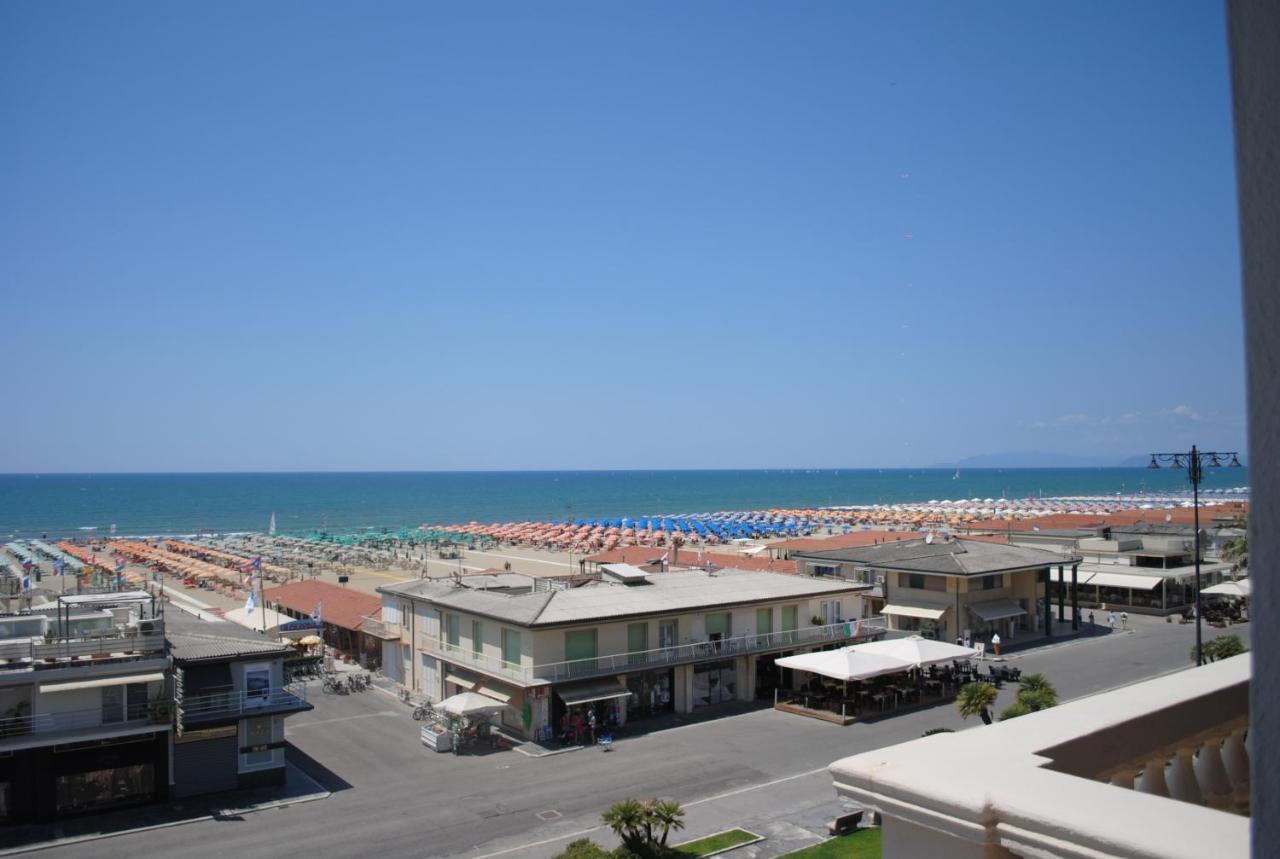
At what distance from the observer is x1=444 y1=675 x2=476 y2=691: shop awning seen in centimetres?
3091

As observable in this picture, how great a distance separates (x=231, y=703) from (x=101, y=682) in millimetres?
3066

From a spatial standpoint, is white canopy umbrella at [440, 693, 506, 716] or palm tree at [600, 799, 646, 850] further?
white canopy umbrella at [440, 693, 506, 716]

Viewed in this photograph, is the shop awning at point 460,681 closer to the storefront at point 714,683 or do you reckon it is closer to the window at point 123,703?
the storefront at point 714,683

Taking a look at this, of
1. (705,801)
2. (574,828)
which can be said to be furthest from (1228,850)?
(705,801)

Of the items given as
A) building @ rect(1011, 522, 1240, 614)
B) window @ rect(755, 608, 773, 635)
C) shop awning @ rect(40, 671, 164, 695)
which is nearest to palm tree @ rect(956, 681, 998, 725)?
window @ rect(755, 608, 773, 635)

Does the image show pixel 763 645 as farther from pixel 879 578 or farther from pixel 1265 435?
pixel 1265 435

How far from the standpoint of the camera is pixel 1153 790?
3.53m

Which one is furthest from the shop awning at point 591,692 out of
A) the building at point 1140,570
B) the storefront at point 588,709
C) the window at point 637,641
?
the building at point 1140,570

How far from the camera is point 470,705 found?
28047 millimetres

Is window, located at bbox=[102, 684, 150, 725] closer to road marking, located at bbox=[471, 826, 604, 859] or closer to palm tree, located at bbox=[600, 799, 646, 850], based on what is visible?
road marking, located at bbox=[471, 826, 604, 859]

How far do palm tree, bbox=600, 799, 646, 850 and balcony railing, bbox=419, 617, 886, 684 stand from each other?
10686 mm

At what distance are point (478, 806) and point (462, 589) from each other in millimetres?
13324

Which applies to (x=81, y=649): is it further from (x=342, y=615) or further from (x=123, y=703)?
(x=342, y=615)

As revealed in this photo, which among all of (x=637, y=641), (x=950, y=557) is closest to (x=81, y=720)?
(x=637, y=641)
